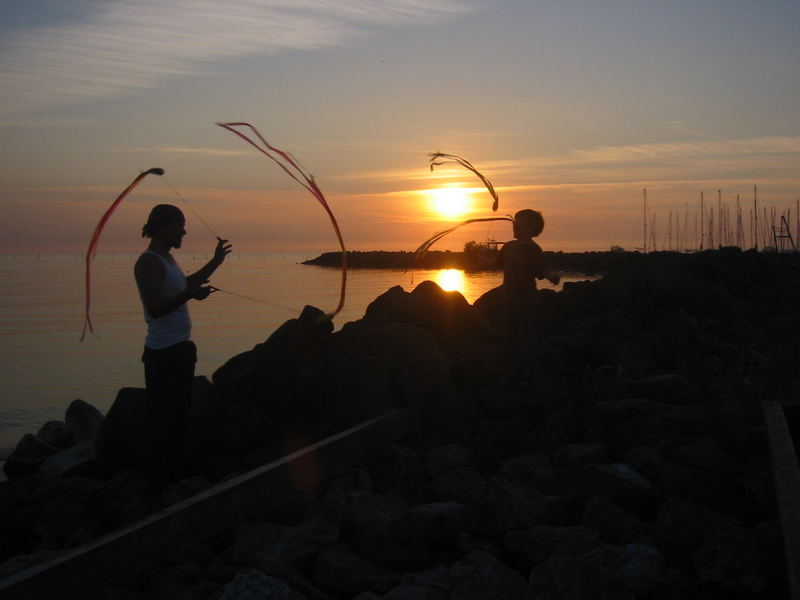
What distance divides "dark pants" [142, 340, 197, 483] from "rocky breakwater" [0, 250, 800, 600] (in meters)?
0.39

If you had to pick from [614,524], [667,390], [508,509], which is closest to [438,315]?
A: [667,390]

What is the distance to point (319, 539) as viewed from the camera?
4.69m

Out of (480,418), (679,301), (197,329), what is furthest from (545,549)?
(197,329)

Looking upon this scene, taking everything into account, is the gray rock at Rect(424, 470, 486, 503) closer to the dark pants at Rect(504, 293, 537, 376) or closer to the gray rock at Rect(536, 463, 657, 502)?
the gray rock at Rect(536, 463, 657, 502)

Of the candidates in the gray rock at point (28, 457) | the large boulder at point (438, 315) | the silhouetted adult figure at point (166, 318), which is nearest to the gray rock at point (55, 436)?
the gray rock at point (28, 457)

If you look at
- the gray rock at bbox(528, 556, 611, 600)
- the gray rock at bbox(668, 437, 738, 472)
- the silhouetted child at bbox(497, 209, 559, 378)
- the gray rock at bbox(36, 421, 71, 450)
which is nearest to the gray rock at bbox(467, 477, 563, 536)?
the gray rock at bbox(528, 556, 611, 600)

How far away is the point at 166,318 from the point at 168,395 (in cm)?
50

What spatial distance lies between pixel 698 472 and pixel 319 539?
237 centimetres

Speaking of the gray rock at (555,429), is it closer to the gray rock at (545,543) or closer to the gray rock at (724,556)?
the gray rock at (545,543)

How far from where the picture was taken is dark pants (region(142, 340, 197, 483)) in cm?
525

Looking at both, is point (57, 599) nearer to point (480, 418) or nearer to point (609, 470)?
point (609, 470)

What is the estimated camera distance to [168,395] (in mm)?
5336

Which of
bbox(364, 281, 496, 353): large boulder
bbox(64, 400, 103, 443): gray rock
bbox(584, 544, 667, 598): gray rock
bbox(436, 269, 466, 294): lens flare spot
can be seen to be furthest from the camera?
bbox(436, 269, 466, 294): lens flare spot

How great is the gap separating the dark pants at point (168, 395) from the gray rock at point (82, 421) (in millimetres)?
3531
